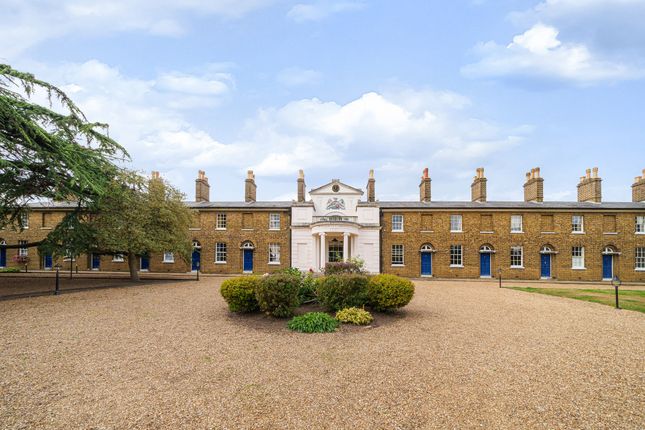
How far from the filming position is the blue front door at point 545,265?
2750 cm

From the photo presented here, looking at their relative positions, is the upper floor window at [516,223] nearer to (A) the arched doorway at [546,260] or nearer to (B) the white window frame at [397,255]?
(A) the arched doorway at [546,260]

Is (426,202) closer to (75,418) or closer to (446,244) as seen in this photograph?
(446,244)

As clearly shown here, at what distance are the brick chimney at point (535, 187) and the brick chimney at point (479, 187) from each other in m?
4.81

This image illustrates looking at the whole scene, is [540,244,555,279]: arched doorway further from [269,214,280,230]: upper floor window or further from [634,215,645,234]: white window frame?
[269,214,280,230]: upper floor window

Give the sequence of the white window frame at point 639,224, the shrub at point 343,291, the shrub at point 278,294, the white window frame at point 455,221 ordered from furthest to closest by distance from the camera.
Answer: the white window frame at point 455,221, the white window frame at point 639,224, the shrub at point 343,291, the shrub at point 278,294

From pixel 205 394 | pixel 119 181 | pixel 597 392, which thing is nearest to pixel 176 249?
pixel 119 181

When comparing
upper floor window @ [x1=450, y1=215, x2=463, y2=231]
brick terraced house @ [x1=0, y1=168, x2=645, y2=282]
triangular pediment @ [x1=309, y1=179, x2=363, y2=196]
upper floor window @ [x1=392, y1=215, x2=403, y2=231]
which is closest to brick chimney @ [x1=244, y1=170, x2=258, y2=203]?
brick terraced house @ [x1=0, y1=168, x2=645, y2=282]

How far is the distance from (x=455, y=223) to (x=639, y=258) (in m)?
15.8

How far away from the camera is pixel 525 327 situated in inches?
377

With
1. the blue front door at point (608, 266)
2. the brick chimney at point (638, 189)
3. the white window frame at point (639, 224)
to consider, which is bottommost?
the blue front door at point (608, 266)

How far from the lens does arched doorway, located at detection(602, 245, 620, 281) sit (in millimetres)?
27422

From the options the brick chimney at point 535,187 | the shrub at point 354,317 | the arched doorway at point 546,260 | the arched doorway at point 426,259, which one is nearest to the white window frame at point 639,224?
the brick chimney at point 535,187

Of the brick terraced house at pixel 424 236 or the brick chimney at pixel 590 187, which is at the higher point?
the brick chimney at pixel 590 187

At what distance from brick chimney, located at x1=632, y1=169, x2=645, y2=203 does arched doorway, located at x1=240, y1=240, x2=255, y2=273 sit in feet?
119
